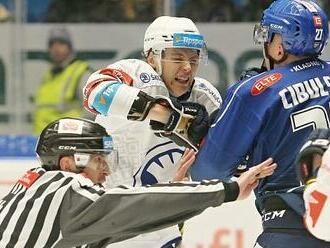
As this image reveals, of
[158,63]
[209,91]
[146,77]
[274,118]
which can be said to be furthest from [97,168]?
[209,91]

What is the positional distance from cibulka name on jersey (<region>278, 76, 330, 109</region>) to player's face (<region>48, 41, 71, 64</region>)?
12.0 ft

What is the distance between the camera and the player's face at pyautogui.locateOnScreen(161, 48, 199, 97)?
4207 mm

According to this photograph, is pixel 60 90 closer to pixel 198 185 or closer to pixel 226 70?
pixel 226 70

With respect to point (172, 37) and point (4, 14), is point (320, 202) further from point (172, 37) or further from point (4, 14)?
point (4, 14)

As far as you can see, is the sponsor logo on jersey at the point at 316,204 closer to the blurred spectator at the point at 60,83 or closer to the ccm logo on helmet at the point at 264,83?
the ccm logo on helmet at the point at 264,83

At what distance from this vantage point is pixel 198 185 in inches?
127

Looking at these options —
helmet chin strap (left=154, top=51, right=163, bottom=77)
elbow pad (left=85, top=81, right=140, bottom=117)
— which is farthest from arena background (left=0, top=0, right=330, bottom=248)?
elbow pad (left=85, top=81, right=140, bottom=117)

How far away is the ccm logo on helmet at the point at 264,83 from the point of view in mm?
3438

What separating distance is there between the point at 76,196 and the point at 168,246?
114cm

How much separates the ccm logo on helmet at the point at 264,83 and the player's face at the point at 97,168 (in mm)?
469

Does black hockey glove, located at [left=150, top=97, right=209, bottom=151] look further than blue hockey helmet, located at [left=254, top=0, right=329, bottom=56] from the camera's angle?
Yes

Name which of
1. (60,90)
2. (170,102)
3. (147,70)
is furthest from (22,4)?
(170,102)

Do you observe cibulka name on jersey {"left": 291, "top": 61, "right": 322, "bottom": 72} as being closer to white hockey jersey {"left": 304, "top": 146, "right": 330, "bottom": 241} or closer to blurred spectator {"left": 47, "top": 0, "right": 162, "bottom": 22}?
white hockey jersey {"left": 304, "top": 146, "right": 330, "bottom": 241}

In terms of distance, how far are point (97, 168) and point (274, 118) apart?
519 mm
